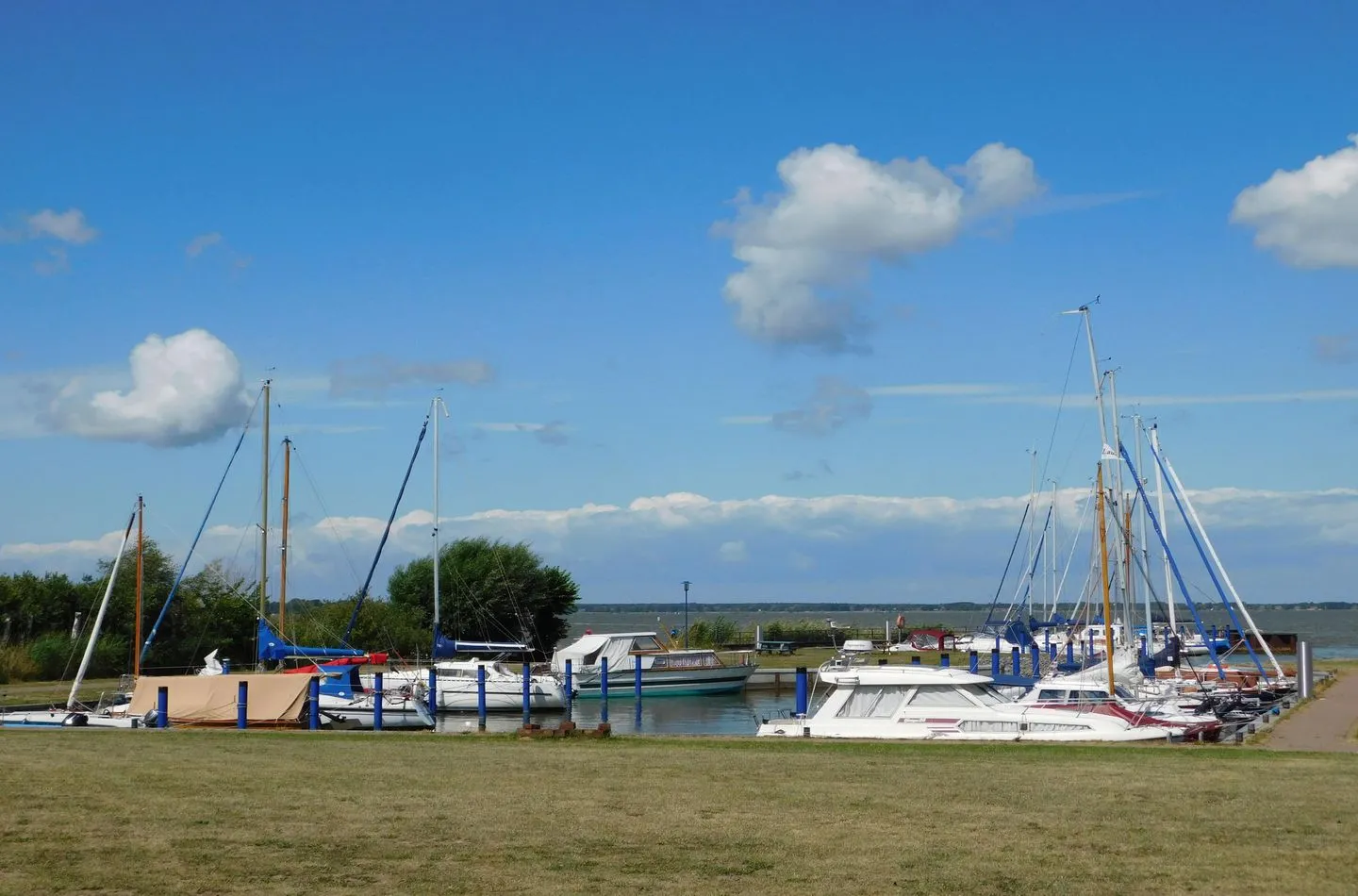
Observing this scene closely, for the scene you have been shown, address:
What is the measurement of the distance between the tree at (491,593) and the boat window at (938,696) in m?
49.7

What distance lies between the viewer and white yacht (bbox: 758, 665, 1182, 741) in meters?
32.0

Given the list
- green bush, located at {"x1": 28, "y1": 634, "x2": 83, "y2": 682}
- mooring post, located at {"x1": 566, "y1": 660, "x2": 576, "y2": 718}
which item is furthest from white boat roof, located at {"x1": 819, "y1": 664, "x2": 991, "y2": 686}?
green bush, located at {"x1": 28, "y1": 634, "x2": 83, "y2": 682}

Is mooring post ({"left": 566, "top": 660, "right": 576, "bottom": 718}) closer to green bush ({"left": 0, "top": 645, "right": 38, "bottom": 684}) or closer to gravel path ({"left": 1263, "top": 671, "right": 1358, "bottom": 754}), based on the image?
green bush ({"left": 0, "top": 645, "right": 38, "bottom": 684})

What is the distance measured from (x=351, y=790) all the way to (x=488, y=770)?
127 inches

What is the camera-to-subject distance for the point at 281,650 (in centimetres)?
5106

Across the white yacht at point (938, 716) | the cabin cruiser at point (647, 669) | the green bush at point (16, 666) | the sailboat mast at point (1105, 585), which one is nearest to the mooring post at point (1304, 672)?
the sailboat mast at point (1105, 585)

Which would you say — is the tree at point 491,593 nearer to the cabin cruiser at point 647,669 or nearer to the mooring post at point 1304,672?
the cabin cruiser at point 647,669

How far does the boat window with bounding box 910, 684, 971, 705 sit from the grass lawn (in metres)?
8.97

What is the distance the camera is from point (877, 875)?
13148mm

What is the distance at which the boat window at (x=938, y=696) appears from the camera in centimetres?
3372

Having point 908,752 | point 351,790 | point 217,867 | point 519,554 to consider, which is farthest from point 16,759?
point 519,554

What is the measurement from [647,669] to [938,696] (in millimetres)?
28123

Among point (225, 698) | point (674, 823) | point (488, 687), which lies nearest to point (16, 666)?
point (488, 687)

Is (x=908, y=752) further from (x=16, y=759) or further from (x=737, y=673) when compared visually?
(x=737, y=673)
